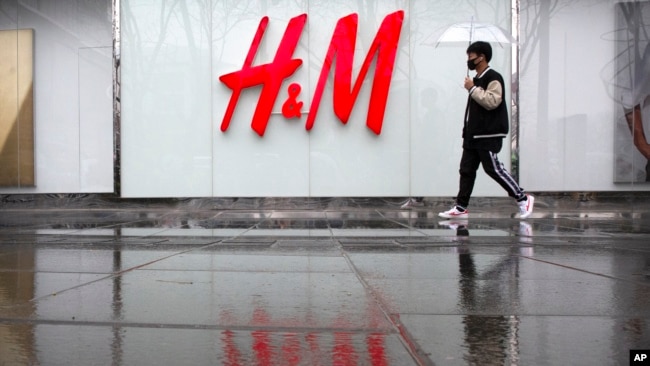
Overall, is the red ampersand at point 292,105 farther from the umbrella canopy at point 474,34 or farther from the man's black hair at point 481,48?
the man's black hair at point 481,48

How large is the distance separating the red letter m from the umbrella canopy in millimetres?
2038

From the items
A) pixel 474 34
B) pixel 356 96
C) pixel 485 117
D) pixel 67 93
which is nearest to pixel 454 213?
pixel 485 117

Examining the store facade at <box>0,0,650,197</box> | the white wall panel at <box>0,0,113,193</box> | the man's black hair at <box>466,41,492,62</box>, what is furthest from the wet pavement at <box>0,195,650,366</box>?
the white wall panel at <box>0,0,113,193</box>

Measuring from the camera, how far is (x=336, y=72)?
9.96m

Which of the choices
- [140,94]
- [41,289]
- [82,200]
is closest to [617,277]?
[41,289]

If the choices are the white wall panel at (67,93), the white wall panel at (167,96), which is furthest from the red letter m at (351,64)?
the white wall panel at (67,93)

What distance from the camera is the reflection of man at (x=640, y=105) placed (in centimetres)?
1026

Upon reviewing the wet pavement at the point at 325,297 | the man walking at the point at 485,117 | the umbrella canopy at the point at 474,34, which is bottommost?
the wet pavement at the point at 325,297

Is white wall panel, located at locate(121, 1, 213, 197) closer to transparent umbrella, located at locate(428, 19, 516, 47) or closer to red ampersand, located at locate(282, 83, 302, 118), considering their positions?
red ampersand, located at locate(282, 83, 302, 118)

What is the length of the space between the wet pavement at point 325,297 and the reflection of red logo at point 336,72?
4.31 metres

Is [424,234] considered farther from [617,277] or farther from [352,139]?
[352,139]

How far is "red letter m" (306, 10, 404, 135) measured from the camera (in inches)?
391

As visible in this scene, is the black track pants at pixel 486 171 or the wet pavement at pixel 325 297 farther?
the black track pants at pixel 486 171

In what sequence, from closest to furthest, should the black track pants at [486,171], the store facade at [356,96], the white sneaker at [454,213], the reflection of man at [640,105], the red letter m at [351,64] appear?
the black track pants at [486,171] → the white sneaker at [454,213] → the red letter m at [351,64] → the store facade at [356,96] → the reflection of man at [640,105]
